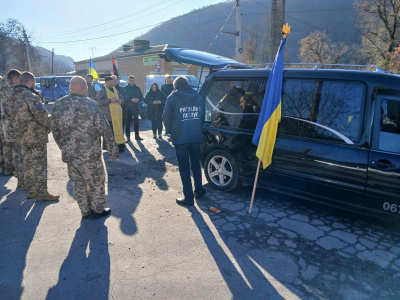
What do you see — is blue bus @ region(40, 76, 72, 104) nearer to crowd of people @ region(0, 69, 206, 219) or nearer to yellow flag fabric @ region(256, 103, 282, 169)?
crowd of people @ region(0, 69, 206, 219)

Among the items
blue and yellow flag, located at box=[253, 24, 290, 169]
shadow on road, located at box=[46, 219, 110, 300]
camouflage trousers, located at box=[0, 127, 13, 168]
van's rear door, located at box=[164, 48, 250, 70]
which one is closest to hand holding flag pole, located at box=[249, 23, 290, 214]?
blue and yellow flag, located at box=[253, 24, 290, 169]

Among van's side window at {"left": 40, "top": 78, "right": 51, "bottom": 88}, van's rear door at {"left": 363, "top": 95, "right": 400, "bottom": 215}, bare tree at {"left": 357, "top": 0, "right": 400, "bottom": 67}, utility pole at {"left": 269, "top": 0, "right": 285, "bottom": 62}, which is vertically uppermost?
bare tree at {"left": 357, "top": 0, "right": 400, "bottom": 67}

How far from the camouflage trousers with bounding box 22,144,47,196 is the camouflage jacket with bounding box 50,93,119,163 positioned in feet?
2.98

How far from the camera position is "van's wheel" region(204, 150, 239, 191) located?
4465 mm

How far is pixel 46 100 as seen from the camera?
22641 millimetres

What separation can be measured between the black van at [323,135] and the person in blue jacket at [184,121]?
1.84 ft

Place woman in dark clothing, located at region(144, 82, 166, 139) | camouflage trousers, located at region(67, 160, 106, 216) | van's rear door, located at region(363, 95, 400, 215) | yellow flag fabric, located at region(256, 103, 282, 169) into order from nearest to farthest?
van's rear door, located at region(363, 95, 400, 215), camouflage trousers, located at region(67, 160, 106, 216), yellow flag fabric, located at region(256, 103, 282, 169), woman in dark clothing, located at region(144, 82, 166, 139)

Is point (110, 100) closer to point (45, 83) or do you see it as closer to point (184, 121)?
point (184, 121)

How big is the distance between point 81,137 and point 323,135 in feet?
10.1

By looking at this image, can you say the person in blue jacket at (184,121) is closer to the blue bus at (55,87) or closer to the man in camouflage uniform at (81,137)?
the man in camouflage uniform at (81,137)

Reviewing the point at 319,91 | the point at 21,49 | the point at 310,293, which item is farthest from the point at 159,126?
the point at 21,49

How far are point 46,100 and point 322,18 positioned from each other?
9292cm

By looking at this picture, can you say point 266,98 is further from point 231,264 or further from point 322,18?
point 322,18

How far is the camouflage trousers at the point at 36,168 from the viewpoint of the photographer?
13.7 ft
